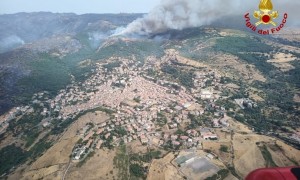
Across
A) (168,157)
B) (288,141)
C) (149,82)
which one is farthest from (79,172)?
(149,82)

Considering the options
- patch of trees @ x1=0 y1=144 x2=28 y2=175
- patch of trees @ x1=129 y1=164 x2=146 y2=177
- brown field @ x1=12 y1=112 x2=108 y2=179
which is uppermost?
patch of trees @ x1=129 y1=164 x2=146 y2=177

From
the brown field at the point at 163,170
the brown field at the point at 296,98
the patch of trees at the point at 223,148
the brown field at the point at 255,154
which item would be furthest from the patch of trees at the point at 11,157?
the brown field at the point at 296,98

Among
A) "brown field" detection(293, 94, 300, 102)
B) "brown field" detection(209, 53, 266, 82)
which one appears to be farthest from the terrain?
"brown field" detection(293, 94, 300, 102)

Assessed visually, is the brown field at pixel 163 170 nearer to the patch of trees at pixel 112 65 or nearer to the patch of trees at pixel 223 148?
the patch of trees at pixel 223 148

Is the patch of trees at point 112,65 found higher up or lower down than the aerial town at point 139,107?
higher up

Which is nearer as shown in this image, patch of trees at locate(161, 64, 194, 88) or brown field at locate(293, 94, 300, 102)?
brown field at locate(293, 94, 300, 102)

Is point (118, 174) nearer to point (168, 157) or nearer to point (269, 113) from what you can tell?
point (168, 157)

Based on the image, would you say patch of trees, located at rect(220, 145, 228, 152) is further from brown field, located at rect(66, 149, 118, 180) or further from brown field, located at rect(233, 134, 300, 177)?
brown field, located at rect(66, 149, 118, 180)

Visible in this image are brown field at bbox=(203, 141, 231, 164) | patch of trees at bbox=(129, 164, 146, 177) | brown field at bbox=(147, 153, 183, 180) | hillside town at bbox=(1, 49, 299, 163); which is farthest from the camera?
hillside town at bbox=(1, 49, 299, 163)

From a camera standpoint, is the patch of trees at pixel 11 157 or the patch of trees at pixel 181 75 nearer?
the patch of trees at pixel 11 157

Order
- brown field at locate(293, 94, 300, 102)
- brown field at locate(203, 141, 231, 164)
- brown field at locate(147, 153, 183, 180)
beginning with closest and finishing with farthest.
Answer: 1. brown field at locate(147, 153, 183, 180)
2. brown field at locate(203, 141, 231, 164)
3. brown field at locate(293, 94, 300, 102)
